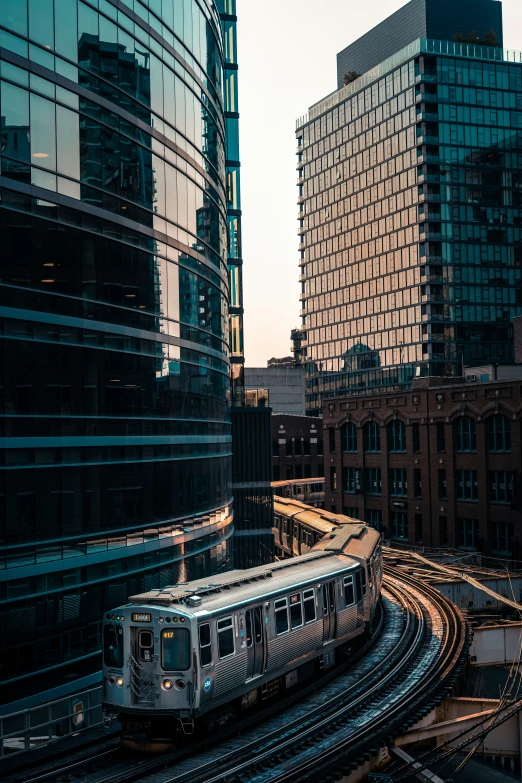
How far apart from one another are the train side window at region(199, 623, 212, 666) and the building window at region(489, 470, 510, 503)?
3923 cm

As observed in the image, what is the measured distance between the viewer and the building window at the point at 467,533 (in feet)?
189

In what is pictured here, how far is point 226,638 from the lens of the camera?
768 inches

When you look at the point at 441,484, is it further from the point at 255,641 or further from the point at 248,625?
the point at 248,625

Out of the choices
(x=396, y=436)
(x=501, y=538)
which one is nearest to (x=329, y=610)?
(x=501, y=538)

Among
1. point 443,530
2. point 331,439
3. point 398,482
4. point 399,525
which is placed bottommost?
point 399,525

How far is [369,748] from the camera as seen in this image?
60.8 ft

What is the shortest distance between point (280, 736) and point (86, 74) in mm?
18406

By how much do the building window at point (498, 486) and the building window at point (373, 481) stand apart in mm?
13339

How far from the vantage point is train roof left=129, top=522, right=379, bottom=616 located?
19.2m

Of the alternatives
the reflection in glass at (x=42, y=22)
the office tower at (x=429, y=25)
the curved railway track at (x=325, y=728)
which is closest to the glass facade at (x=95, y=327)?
the reflection in glass at (x=42, y=22)

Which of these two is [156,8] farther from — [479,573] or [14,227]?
[479,573]

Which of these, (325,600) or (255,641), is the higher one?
(325,600)

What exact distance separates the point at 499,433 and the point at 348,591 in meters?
31.6

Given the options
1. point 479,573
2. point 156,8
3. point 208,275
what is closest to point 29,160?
point 156,8
